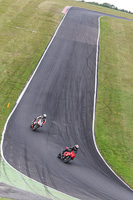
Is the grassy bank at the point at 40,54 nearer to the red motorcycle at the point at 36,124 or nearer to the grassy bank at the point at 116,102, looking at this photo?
the grassy bank at the point at 116,102

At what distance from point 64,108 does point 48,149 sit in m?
8.24

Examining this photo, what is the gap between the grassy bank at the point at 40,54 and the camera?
1092 inches

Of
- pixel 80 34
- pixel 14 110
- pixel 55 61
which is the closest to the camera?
pixel 14 110

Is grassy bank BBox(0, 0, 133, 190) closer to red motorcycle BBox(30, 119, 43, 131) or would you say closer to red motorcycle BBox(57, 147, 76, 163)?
red motorcycle BBox(30, 119, 43, 131)

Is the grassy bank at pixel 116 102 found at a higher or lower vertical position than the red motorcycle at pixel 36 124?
lower

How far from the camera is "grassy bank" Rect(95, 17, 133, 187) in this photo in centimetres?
2534

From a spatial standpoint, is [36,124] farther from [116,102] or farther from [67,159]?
[116,102]

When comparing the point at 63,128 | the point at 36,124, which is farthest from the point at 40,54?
the point at 36,124

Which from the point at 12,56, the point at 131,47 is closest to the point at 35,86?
the point at 12,56

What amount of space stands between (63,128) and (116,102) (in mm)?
9182

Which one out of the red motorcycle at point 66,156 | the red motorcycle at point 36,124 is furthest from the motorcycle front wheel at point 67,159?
the red motorcycle at point 36,124

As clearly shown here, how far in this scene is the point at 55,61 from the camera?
130 feet

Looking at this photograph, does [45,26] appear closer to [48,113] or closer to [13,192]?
[48,113]

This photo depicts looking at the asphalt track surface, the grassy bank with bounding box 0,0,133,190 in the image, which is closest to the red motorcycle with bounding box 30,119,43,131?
the asphalt track surface
